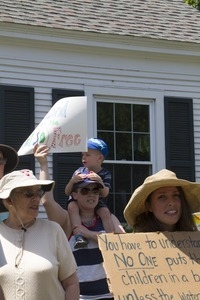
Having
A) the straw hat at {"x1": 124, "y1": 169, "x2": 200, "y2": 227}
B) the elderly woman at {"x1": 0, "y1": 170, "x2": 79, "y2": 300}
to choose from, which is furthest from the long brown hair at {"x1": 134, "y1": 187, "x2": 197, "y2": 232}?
the elderly woman at {"x1": 0, "y1": 170, "x2": 79, "y2": 300}

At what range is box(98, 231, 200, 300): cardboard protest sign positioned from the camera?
12.6 feet

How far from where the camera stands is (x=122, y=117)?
10.1 meters

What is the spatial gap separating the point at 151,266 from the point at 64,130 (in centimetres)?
145

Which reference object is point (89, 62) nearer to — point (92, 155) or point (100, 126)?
point (100, 126)

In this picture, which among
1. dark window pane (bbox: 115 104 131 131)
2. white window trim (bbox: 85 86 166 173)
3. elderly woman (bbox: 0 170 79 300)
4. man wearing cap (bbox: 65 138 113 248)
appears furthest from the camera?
dark window pane (bbox: 115 104 131 131)

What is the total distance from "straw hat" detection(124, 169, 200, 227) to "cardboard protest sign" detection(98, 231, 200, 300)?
29 cm

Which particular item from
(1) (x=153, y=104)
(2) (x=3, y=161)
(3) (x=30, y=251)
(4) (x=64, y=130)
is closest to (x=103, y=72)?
A: (1) (x=153, y=104)

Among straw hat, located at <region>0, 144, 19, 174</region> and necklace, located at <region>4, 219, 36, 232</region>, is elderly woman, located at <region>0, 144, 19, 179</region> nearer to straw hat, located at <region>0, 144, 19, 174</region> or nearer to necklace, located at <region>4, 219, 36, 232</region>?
straw hat, located at <region>0, 144, 19, 174</region>

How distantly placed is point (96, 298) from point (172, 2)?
27.9ft

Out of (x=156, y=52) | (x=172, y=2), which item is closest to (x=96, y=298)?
(x=156, y=52)

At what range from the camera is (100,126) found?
9.94 metres

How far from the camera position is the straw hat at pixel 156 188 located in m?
4.22

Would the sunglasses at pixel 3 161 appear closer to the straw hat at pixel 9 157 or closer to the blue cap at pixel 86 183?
the straw hat at pixel 9 157

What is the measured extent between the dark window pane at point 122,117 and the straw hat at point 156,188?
5.60 metres
